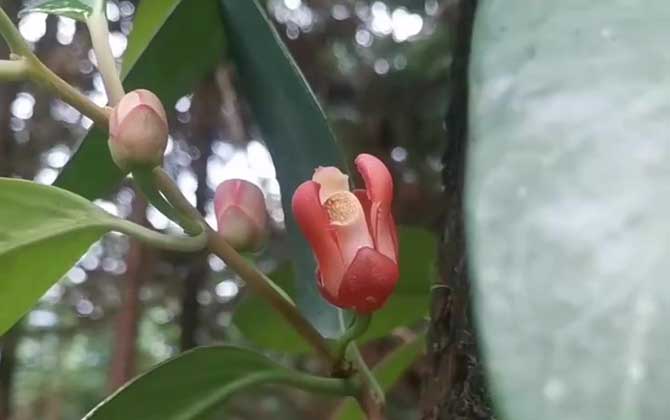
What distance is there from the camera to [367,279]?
34 centimetres

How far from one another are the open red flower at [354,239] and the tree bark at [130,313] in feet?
2.68

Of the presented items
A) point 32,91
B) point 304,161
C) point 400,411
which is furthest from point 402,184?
point 304,161

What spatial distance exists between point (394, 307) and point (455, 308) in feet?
0.63

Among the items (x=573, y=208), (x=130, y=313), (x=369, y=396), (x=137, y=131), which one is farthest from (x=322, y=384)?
(x=130, y=313)

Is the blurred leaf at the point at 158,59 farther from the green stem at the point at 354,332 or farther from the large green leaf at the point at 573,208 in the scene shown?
the large green leaf at the point at 573,208

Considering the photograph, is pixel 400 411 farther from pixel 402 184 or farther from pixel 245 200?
pixel 245 200

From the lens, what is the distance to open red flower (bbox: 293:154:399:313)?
0.34 meters

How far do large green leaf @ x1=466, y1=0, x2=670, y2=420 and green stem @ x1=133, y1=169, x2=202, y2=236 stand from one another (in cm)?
18

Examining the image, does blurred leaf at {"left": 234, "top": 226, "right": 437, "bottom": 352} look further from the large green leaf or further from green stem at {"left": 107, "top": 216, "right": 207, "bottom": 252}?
the large green leaf

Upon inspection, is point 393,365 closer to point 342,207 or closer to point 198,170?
point 342,207

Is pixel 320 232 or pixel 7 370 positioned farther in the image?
pixel 7 370

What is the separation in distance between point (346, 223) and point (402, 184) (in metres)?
0.87

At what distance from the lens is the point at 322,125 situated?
1.58ft

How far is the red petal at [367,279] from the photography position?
0.34 metres
